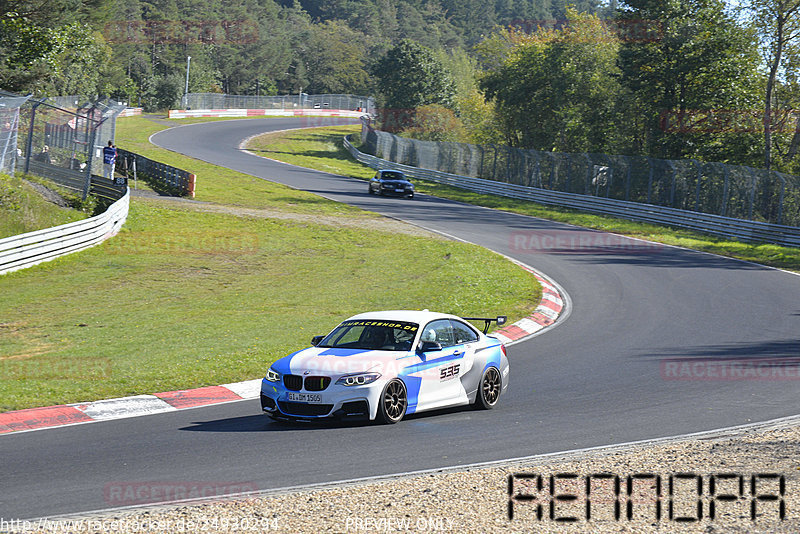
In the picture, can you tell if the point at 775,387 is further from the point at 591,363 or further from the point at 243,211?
the point at 243,211

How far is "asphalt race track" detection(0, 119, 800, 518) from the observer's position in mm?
7984

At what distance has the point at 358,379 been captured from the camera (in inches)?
387

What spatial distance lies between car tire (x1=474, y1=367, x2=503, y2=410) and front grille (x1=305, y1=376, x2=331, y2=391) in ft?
7.95

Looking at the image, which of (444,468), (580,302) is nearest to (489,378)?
(444,468)

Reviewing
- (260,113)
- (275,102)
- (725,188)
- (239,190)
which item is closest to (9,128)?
(239,190)

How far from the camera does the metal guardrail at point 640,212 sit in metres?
31.7

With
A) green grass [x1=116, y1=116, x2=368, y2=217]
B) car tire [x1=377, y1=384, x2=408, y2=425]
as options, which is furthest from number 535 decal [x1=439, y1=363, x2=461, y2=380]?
green grass [x1=116, y1=116, x2=368, y2=217]

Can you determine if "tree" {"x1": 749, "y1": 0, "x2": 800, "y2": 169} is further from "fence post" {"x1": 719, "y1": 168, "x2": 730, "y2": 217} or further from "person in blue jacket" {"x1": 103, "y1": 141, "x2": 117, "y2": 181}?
"person in blue jacket" {"x1": 103, "y1": 141, "x2": 117, "y2": 181}

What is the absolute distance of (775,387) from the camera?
12328 mm

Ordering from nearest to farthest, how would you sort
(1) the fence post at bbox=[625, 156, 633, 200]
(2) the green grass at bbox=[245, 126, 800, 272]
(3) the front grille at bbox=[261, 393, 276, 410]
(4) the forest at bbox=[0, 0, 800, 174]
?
(3) the front grille at bbox=[261, 393, 276, 410]
(2) the green grass at bbox=[245, 126, 800, 272]
(1) the fence post at bbox=[625, 156, 633, 200]
(4) the forest at bbox=[0, 0, 800, 174]

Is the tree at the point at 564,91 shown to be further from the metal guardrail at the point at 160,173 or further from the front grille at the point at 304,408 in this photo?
the front grille at the point at 304,408

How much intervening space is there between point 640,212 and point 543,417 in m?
29.1

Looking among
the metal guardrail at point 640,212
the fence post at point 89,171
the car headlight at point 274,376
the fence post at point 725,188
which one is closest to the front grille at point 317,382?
the car headlight at point 274,376

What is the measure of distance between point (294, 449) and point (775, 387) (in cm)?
750
